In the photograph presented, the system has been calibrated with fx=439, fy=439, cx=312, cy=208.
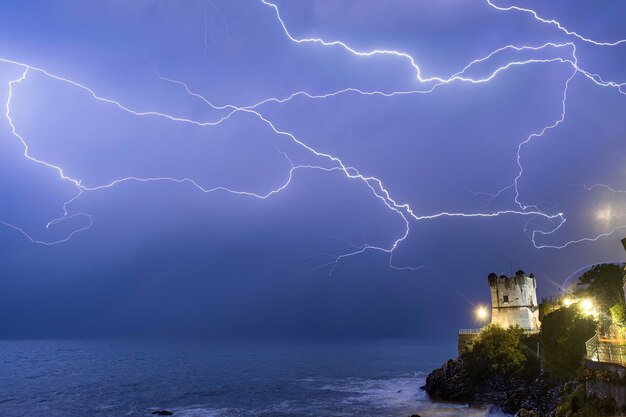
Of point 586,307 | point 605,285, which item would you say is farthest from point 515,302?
point 586,307

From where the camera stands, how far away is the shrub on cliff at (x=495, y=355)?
3934cm

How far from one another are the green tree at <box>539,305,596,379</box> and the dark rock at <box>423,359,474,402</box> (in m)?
8.28

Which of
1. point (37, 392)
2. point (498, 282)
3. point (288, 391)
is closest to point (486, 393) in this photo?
point (498, 282)

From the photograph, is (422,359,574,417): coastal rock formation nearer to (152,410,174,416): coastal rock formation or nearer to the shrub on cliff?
the shrub on cliff

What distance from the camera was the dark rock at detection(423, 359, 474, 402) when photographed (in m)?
40.3

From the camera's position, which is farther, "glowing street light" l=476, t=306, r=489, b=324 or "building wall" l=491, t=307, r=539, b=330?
"glowing street light" l=476, t=306, r=489, b=324

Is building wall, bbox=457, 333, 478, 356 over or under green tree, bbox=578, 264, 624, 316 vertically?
under

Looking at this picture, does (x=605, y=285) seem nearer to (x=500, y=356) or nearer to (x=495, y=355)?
(x=500, y=356)

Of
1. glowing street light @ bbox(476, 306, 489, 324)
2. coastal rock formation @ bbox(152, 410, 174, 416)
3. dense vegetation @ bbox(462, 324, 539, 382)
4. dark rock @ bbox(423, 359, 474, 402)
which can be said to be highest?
glowing street light @ bbox(476, 306, 489, 324)

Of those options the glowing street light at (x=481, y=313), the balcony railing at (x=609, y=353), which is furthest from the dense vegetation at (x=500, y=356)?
the balcony railing at (x=609, y=353)

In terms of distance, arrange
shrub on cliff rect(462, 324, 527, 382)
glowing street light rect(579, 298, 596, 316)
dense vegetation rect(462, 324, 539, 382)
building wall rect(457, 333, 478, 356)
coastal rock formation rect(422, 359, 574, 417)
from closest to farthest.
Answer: coastal rock formation rect(422, 359, 574, 417) → glowing street light rect(579, 298, 596, 316) → dense vegetation rect(462, 324, 539, 382) → shrub on cliff rect(462, 324, 527, 382) → building wall rect(457, 333, 478, 356)

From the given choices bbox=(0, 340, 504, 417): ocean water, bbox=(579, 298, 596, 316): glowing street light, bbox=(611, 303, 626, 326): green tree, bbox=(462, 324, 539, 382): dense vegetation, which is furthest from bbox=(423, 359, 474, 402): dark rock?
bbox=(611, 303, 626, 326): green tree

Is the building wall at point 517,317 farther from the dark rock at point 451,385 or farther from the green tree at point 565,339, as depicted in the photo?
the green tree at point 565,339

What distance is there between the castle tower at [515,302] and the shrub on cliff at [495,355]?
529 cm
